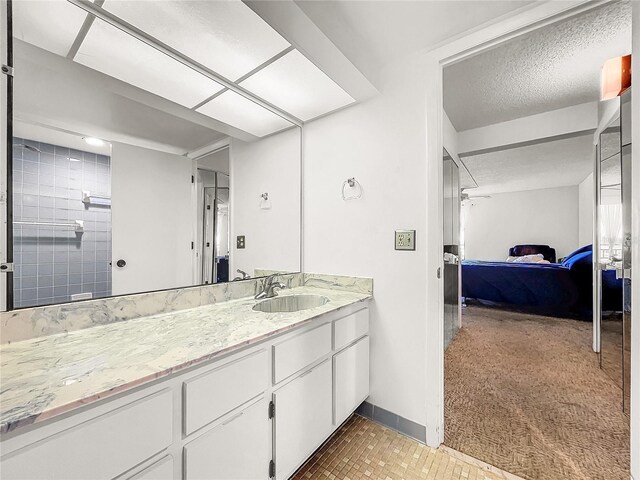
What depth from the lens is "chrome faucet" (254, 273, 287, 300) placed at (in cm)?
169

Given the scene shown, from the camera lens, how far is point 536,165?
485 centimetres

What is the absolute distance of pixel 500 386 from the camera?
2.10 m

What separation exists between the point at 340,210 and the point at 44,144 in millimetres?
1489

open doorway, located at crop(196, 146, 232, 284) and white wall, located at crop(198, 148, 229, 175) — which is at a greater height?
white wall, located at crop(198, 148, 229, 175)

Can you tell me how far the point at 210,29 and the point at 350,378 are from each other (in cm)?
192

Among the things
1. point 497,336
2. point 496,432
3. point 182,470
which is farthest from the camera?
point 497,336

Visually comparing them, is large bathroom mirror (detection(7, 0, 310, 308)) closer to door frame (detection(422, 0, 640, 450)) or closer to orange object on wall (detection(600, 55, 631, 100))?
door frame (detection(422, 0, 640, 450))

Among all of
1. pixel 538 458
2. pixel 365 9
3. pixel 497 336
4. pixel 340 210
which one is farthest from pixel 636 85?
pixel 497 336

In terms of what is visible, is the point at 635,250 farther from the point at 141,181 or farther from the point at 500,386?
the point at 141,181

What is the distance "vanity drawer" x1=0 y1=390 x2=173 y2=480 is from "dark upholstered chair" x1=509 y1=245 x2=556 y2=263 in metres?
8.25

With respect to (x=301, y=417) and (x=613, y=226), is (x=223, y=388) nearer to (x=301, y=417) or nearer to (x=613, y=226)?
(x=301, y=417)

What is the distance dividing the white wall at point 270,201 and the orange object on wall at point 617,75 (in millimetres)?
2025

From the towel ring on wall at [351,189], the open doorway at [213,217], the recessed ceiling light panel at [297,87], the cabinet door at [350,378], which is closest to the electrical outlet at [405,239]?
the towel ring on wall at [351,189]

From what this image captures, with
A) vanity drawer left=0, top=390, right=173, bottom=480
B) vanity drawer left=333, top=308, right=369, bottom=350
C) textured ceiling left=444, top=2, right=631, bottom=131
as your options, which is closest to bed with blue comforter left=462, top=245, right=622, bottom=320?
textured ceiling left=444, top=2, right=631, bottom=131
